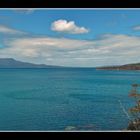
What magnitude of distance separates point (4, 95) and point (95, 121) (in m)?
1.20

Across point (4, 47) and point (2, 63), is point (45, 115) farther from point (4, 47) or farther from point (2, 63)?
point (4, 47)

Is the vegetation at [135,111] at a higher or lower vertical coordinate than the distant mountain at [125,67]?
lower

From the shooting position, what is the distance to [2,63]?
155 inches

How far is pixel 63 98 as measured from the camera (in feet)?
10.9

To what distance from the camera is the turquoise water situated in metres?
2.79

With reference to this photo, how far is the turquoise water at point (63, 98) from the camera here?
9.15 feet
